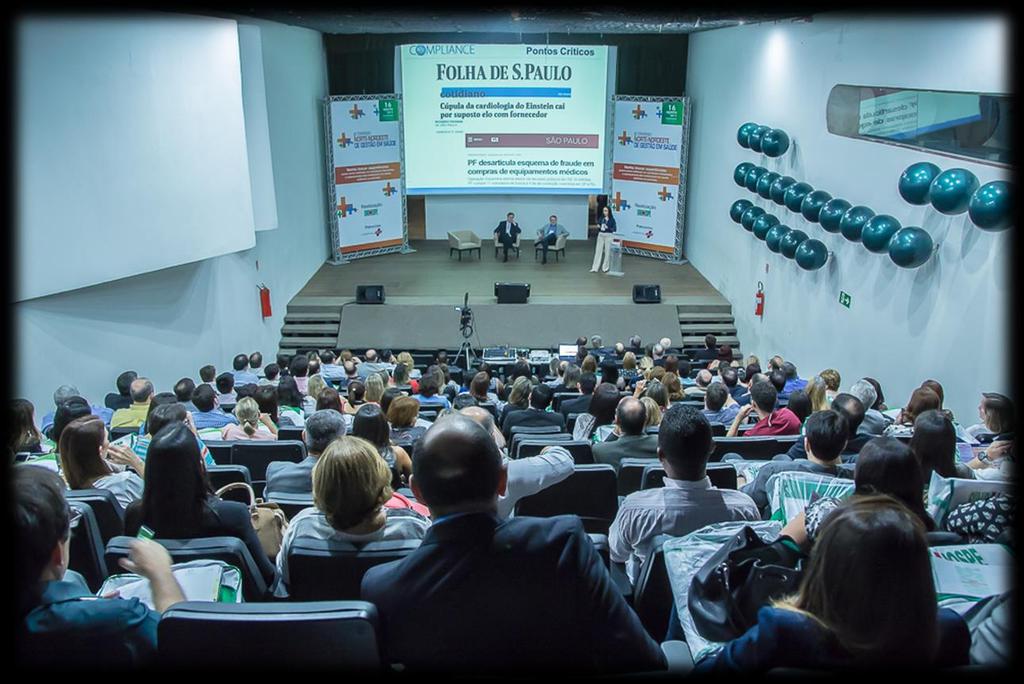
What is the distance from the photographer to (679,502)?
8.25 ft

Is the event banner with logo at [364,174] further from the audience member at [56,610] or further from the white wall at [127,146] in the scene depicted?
the audience member at [56,610]

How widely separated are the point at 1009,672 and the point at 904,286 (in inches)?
245

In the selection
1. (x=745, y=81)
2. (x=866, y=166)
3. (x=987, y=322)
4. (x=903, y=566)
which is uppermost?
(x=745, y=81)

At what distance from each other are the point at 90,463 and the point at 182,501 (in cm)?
86

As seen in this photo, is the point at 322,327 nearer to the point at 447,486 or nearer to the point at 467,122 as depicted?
the point at 467,122

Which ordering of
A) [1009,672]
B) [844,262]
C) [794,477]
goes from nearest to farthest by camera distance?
[1009,672] → [794,477] → [844,262]

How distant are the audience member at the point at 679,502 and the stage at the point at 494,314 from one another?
8.54 meters

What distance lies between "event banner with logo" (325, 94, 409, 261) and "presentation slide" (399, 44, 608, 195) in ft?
1.00

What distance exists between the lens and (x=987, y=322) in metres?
5.56

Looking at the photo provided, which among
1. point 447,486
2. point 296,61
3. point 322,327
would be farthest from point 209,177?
point 447,486

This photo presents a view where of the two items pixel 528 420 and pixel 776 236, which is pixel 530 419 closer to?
pixel 528 420

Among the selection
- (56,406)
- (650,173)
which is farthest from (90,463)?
(650,173)


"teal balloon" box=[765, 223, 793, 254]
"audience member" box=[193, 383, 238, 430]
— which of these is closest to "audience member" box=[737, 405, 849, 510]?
"audience member" box=[193, 383, 238, 430]

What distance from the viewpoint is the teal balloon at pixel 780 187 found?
9.07 meters
